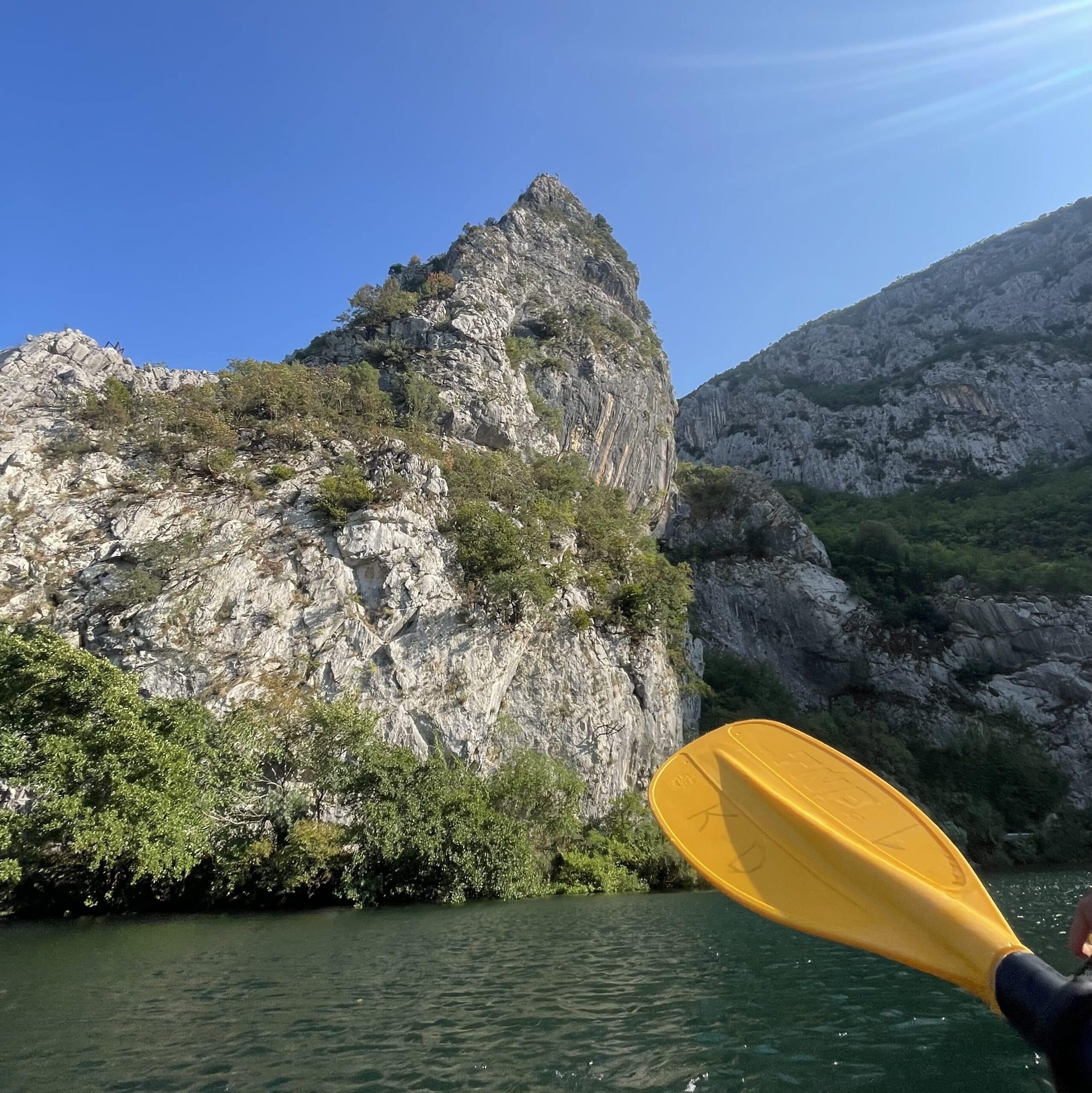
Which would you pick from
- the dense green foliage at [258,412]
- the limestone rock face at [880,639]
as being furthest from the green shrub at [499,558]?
the limestone rock face at [880,639]

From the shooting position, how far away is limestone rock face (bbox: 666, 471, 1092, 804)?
3625 centimetres

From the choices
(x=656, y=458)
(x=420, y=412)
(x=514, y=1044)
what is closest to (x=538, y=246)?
(x=656, y=458)

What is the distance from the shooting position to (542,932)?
11766mm

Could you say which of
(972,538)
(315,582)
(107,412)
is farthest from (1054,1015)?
(972,538)

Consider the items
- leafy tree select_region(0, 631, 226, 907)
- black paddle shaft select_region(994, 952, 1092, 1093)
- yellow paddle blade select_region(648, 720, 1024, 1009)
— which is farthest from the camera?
leafy tree select_region(0, 631, 226, 907)

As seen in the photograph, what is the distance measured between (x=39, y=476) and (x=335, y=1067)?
83.7ft

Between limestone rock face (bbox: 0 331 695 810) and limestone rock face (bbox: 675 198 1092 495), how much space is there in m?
48.6

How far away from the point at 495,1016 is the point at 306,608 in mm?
17967

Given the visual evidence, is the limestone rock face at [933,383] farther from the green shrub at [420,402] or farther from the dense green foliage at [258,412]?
the dense green foliage at [258,412]

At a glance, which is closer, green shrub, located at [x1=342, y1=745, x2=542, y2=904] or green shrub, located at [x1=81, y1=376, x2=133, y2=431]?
green shrub, located at [x1=342, y1=745, x2=542, y2=904]

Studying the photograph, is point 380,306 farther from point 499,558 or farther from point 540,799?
point 540,799

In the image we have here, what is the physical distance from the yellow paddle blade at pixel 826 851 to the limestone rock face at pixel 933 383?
63.7m

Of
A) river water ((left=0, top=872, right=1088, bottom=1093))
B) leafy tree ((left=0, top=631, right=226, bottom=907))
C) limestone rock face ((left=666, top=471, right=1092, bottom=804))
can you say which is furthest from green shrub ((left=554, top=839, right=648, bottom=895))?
limestone rock face ((left=666, top=471, right=1092, bottom=804))

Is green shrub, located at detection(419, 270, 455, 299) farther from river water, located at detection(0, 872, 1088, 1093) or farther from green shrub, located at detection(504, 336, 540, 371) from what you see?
river water, located at detection(0, 872, 1088, 1093)
